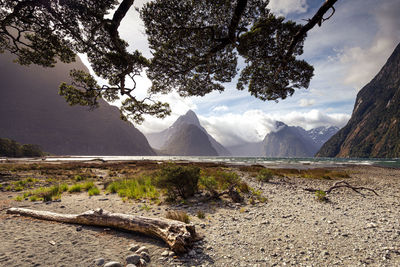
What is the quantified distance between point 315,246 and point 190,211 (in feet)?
14.0

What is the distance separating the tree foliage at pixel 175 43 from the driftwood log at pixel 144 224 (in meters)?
7.03

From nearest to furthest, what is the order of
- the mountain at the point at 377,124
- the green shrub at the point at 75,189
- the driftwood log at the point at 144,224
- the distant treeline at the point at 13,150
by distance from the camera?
the driftwood log at the point at 144,224 → the green shrub at the point at 75,189 → the distant treeline at the point at 13,150 → the mountain at the point at 377,124

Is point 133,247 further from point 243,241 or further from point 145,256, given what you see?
point 243,241

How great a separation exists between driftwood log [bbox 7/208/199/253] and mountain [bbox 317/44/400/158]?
192647mm

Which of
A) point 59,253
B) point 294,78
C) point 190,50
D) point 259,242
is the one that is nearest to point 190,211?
point 259,242

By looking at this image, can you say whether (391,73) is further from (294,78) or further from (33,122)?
(33,122)

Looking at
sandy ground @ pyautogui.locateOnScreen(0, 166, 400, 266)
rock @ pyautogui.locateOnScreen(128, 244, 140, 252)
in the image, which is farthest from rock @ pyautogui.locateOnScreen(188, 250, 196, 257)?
rock @ pyautogui.locateOnScreen(128, 244, 140, 252)

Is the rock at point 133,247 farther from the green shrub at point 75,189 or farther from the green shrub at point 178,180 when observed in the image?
the green shrub at point 75,189

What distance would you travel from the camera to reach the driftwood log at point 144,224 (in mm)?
3736

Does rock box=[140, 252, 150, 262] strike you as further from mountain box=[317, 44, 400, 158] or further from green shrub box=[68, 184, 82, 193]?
mountain box=[317, 44, 400, 158]

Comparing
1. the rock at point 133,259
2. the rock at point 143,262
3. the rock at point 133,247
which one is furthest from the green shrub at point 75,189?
the rock at point 143,262

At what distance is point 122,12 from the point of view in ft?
20.5

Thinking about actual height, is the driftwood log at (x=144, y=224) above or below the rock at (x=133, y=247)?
above

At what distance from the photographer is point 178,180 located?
8.33 metres
